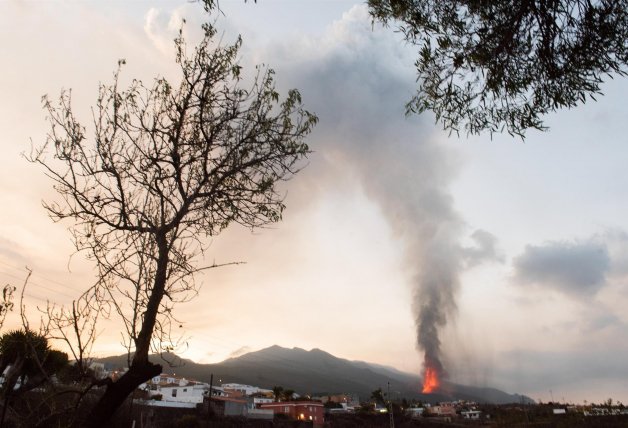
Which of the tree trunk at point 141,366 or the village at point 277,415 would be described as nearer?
the tree trunk at point 141,366

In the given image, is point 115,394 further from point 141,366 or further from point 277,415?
point 277,415

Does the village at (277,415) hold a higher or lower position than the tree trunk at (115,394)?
lower

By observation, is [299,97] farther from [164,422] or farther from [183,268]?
[164,422]

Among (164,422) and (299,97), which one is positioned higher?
(299,97)

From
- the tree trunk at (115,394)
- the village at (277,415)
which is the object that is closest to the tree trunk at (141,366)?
the tree trunk at (115,394)

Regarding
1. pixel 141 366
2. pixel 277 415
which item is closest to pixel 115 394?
pixel 141 366

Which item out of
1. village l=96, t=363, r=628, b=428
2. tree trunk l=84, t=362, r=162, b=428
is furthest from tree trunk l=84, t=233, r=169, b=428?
village l=96, t=363, r=628, b=428

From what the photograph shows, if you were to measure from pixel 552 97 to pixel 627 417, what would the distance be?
71.8 meters

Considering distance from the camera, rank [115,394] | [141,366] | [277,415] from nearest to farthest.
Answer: [115,394] → [141,366] → [277,415]

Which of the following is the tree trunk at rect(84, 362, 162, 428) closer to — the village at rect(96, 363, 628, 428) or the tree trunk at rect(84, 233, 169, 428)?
the tree trunk at rect(84, 233, 169, 428)

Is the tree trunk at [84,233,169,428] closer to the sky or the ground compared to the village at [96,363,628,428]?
closer to the sky

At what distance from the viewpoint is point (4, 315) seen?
677 centimetres

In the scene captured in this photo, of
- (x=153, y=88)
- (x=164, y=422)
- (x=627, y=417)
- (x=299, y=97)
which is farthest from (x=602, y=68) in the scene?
(x=627, y=417)

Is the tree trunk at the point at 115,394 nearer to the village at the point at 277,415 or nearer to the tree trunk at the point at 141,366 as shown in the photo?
the tree trunk at the point at 141,366
